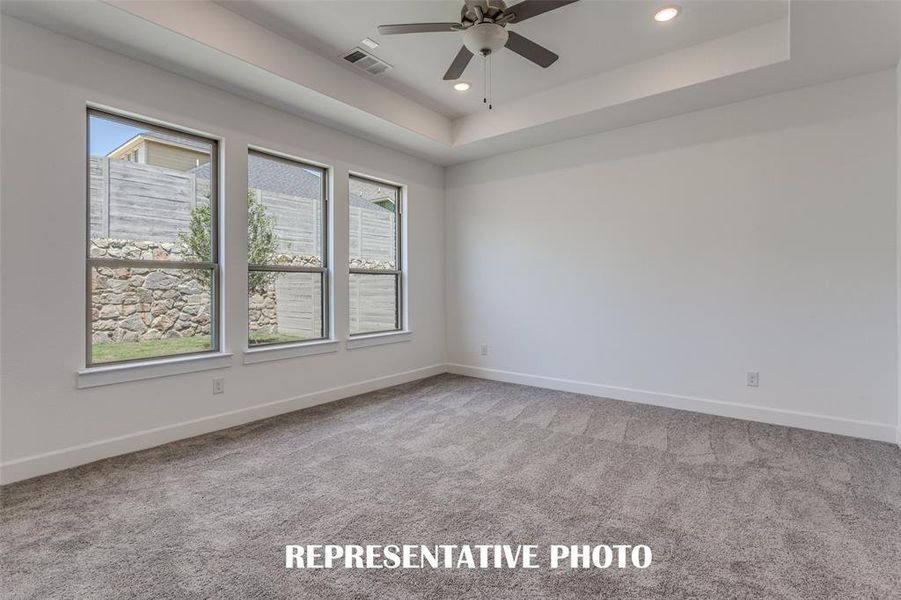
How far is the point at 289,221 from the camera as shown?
407 centimetres

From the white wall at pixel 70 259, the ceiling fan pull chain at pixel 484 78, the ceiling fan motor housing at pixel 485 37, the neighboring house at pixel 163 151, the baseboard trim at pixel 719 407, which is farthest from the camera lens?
the ceiling fan pull chain at pixel 484 78

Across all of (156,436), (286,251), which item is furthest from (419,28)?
(156,436)

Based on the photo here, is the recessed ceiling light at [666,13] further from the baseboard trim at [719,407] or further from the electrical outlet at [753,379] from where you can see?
the baseboard trim at [719,407]

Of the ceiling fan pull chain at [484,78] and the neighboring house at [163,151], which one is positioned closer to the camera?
the neighboring house at [163,151]

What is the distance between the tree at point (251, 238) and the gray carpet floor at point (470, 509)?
4.37 feet

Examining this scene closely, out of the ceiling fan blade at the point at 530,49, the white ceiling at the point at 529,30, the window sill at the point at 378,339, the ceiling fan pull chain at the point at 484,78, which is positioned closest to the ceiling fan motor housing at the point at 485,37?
the ceiling fan blade at the point at 530,49

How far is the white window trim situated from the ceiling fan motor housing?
3.01 m

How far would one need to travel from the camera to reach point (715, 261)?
12.6 feet

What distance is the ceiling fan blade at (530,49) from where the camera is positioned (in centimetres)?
262

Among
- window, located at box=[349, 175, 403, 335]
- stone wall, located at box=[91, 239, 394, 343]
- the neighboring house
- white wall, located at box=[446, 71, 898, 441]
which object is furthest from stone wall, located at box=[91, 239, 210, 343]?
white wall, located at box=[446, 71, 898, 441]

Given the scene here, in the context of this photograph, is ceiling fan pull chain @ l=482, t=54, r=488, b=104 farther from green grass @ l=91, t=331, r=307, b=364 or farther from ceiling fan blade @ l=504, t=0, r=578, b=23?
green grass @ l=91, t=331, r=307, b=364

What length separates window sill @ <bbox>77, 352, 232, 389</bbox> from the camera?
2.81 metres

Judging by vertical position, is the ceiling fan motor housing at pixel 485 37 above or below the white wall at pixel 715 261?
above

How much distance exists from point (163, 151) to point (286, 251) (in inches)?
47.9
